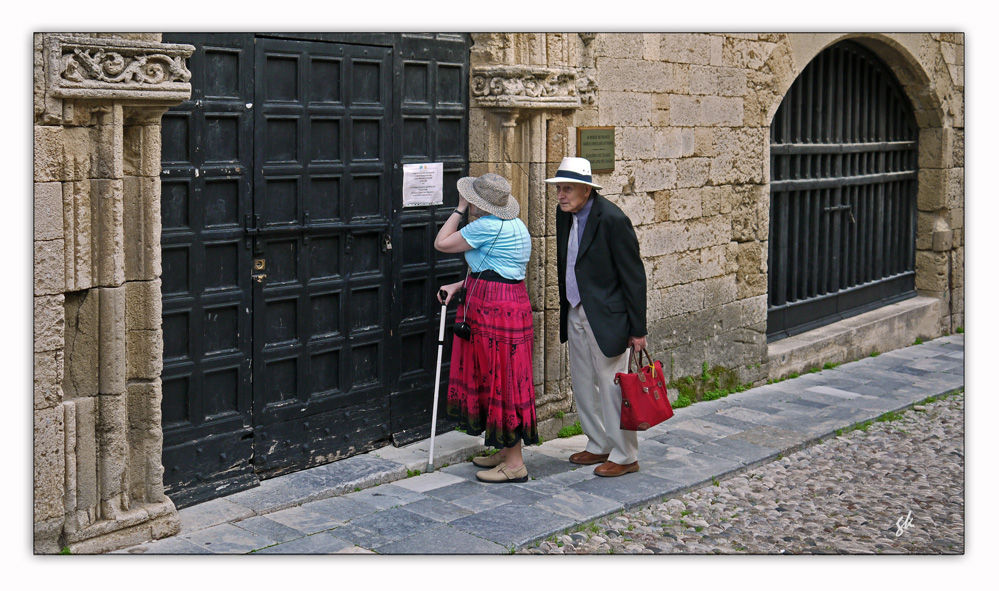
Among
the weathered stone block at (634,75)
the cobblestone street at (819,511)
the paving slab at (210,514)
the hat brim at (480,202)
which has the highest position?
the weathered stone block at (634,75)

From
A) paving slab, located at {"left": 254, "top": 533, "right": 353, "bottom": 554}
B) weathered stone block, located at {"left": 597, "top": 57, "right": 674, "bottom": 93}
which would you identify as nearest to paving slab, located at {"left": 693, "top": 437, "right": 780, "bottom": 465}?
weathered stone block, located at {"left": 597, "top": 57, "right": 674, "bottom": 93}

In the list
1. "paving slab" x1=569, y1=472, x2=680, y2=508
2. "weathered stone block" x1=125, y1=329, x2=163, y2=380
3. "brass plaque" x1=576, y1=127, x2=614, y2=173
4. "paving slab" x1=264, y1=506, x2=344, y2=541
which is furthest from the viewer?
"brass plaque" x1=576, y1=127, x2=614, y2=173

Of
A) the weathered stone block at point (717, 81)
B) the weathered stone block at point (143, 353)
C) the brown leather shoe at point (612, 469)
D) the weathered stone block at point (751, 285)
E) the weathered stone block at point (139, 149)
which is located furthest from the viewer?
the weathered stone block at point (751, 285)

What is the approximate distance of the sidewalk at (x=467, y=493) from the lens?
509 centimetres

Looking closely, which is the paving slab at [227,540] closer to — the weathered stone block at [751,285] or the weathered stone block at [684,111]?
the weathered stone block at [684,111]

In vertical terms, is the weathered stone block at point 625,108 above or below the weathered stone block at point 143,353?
above

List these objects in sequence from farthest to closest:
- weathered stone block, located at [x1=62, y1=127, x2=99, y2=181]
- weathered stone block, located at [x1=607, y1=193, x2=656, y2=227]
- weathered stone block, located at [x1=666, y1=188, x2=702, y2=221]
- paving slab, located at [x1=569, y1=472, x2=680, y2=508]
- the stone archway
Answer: the stone archway < weathered stone block, located at [x1=666, y1=188, x2=702, y2=221] < weathered stone block, located at [x1=607, y1=193, x2=656, y2=227] < paving slab, located at [x1=569, y1=472, x2=680, y2=508] < weathered stone block, located at [x1=62, y1=127, x2=99, y2=181]

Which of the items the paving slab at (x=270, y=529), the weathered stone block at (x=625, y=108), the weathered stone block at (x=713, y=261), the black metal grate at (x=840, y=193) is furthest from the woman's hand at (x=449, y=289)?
the black metal grate at (x=840, y=193)

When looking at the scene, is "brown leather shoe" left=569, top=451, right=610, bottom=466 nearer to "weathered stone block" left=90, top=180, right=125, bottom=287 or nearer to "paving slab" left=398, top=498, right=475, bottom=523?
"paving slab" left=398, top=498, right=475, bottom=523

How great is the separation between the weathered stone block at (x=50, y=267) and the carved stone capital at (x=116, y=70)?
58 cm

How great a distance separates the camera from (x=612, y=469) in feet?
20.5

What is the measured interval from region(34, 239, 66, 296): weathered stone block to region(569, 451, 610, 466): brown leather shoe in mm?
3085

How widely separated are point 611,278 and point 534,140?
1110 mm

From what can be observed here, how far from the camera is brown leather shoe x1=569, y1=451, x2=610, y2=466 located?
645 centimetres
